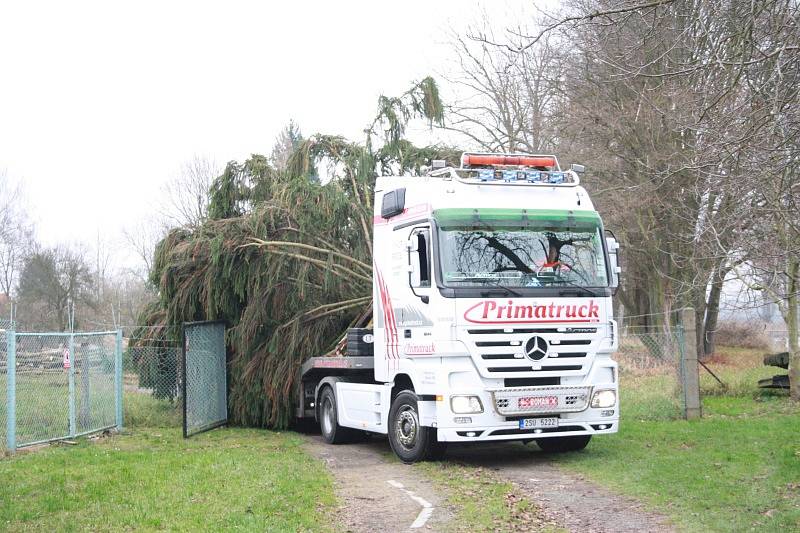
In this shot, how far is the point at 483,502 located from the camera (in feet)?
29.8

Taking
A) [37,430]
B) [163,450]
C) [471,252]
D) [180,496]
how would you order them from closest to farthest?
1. [180,496]
2. [471,252]
3. [163,450]
4. [37,430]

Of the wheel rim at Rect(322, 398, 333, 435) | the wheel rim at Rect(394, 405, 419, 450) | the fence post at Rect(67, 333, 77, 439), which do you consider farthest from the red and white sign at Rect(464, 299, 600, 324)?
the fence post at Rect(67, 333, 77, 439)

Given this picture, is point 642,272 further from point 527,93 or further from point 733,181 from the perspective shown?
point 733,181

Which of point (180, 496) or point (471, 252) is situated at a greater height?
point (471, 252)

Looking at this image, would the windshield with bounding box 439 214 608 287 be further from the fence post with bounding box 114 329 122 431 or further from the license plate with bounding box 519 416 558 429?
the fence post with bounding box 114 329 122 431

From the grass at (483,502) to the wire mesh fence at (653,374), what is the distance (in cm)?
545

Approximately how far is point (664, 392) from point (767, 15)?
851 centimetres

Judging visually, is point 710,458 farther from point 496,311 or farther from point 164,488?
point 164,488

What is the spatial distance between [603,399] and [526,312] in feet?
5.31

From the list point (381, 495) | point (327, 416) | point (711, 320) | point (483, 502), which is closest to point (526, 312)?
point (483, 502)

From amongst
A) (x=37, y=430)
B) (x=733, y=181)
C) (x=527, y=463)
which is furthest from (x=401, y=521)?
(x=37, y=430)

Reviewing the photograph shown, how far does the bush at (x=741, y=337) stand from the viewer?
2997 cm

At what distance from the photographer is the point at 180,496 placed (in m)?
9.20

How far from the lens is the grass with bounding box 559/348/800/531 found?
323 inches
